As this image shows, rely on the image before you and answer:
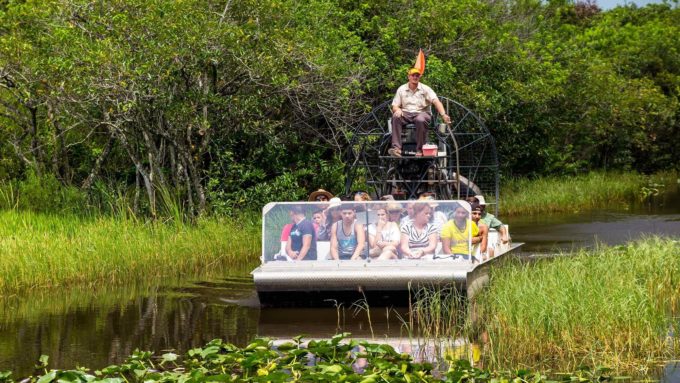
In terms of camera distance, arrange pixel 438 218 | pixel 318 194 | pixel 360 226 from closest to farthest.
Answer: pixel 438 218 → pixel 360 226 → pixel 318 194

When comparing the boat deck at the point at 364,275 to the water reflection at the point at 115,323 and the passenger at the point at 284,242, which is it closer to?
the passenger at the point at 284,242

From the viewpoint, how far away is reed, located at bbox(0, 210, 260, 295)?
54.1 feet

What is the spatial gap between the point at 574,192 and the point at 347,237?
64.4 ft

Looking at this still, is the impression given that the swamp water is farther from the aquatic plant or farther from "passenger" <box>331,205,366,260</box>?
the aquatic plant

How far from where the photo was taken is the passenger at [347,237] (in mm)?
14966

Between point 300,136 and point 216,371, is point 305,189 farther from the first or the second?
point 216,371

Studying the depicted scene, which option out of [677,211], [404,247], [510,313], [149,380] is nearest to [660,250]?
[404,247]

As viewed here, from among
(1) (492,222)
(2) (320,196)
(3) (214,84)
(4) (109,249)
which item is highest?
(3) (214,84)

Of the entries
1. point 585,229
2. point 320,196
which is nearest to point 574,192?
point 585,229

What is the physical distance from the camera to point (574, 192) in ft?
110

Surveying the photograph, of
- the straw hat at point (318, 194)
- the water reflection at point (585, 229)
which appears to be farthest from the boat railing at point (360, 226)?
the water reflection at point (585, 229)

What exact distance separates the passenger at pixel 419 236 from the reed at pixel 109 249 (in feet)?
15.8

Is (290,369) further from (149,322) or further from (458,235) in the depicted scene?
(458,235)

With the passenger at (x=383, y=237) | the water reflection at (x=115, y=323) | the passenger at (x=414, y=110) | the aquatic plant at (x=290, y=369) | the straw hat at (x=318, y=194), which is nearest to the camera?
the aquatic plant at (x=290, y=369)
